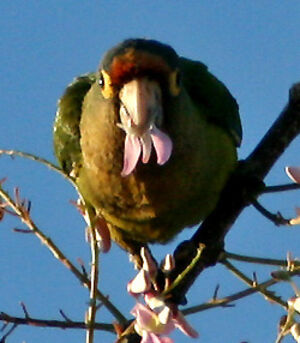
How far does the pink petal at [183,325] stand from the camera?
226 centimetres

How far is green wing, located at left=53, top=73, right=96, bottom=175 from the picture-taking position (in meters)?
3.88

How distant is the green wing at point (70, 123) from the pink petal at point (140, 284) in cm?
150

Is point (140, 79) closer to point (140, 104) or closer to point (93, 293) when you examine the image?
point (140, 104)

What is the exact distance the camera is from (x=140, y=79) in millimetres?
2848

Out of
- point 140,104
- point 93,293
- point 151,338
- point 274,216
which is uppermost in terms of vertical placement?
point 140,104

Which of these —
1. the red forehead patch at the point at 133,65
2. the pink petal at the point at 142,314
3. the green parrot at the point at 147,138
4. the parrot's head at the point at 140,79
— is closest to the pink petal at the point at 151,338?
the pink petal at the point at 142,314

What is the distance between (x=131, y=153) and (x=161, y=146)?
85 millimetres

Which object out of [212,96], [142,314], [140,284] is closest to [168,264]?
[140,284]

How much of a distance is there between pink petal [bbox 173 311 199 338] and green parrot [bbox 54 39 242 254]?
49 cm

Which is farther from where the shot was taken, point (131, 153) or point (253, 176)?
point (253, 176)

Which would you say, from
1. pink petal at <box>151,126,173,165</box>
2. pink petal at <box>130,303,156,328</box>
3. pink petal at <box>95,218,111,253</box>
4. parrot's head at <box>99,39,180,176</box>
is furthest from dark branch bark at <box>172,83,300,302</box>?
pink petal at <box>130,303,156,328</box>

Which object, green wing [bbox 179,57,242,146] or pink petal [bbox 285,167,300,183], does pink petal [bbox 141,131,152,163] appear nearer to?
pink petal [bbox 285,167,300,183]

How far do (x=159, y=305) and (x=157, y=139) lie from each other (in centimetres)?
48

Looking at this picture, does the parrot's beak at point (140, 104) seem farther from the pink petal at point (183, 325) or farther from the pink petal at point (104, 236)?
the pink petal at point (183, 325)
